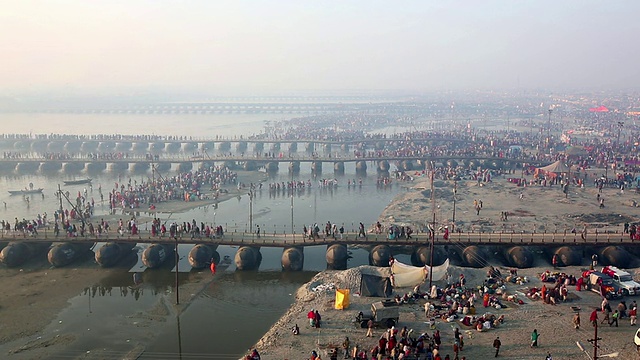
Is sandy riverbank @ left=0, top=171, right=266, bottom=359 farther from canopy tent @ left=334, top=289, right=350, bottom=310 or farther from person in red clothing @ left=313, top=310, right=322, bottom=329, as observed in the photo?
canopy tent @ left=334, top=289, right=350, bottom=310

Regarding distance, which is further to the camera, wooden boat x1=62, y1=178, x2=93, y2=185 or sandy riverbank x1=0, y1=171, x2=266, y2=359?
wooden boat x1=62, y1=178, x2=93, y2=185

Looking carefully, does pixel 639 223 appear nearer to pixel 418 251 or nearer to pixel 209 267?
pixel 418 251

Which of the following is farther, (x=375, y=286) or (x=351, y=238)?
(x=351, y=238)

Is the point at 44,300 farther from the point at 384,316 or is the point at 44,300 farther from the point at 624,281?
the point at 624,281

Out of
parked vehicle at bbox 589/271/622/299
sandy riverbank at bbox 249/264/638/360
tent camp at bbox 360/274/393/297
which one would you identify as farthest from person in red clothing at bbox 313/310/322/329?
parked vehicle at bbox 589/271/622/299

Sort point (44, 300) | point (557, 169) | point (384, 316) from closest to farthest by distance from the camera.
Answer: point (384, 316) → point (44, 300) → point (557, 169)

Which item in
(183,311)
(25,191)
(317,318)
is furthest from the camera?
(25,191)

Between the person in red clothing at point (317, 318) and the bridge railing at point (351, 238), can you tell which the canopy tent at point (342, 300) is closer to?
the person in red clothing at point (317, 318)

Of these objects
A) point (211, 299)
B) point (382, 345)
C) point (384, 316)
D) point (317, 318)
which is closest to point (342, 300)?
point (317, 318)
